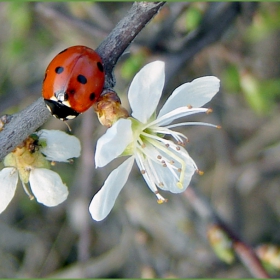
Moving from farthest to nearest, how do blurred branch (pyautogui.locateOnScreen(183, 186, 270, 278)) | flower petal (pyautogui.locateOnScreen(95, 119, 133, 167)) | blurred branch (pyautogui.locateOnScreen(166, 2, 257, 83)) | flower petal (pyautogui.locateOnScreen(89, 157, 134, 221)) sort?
blurred branch (pyautogui.locateOnScreen(166, 2, 257, 83))
blurred branch (pyautogui.locateOnScreen(183, 186, 270, 278))
flower petal (pyautogui.locateOnScreen(89, 157, 134, 221))
flower petal (pyautogui.locateOnScreen(95, 119, 133, 167))

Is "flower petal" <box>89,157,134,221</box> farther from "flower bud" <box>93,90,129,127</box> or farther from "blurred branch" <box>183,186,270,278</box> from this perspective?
"blurred branch" <box>183,186,270,278</box>

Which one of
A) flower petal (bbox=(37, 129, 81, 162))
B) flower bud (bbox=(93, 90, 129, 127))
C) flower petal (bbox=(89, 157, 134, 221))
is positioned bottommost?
flower petal (bbox=(89, 157, 134, 221))

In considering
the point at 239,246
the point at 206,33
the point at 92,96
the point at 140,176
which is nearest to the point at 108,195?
the point at 92,96

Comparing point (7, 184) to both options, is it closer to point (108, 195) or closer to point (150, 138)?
point (108, 195)

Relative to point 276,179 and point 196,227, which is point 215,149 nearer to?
point 276,179

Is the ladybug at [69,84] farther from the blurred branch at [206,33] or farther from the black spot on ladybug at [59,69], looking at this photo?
the blurred branch at [206,33]

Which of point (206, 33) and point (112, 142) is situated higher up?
point (112, 142)

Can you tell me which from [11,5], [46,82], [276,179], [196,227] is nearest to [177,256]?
[196,227]

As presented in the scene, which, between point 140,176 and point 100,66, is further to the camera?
point 140,176

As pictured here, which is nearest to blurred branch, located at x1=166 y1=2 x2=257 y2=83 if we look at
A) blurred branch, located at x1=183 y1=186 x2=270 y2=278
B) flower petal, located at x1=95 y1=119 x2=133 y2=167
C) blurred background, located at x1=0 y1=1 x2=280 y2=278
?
blurred background, located at x1=0 y1=1 x2=280 y2=278
